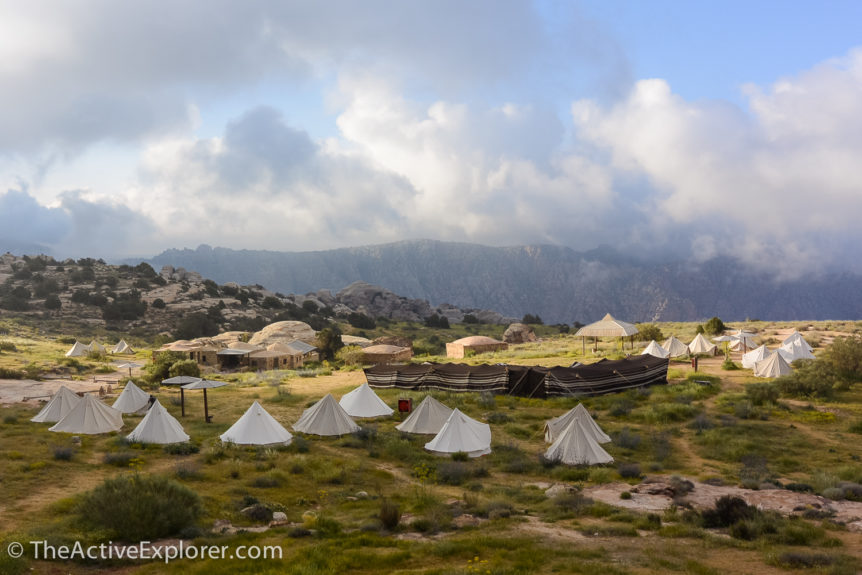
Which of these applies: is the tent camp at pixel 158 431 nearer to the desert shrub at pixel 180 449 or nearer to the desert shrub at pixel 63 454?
the desert shrub at pixel 180 449

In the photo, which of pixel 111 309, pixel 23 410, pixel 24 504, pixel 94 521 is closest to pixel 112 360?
pixel 23 410

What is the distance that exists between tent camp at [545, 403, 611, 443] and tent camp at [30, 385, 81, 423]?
2040 centimetres

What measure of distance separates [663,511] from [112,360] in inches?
1914

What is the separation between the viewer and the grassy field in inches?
433

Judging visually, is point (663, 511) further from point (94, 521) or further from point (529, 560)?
point (94, 521)

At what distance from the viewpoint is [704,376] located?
117 ft

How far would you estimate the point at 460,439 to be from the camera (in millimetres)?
21938

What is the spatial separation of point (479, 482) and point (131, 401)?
19806 mm

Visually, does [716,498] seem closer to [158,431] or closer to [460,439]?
[460,439]

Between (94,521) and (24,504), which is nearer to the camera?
(94,521)

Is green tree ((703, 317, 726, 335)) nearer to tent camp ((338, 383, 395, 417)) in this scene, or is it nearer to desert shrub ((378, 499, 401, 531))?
tent camp ((338, 383, 395, 417))

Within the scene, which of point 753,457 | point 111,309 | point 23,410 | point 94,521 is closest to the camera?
point 94,521

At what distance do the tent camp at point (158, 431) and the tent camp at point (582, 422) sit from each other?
1460 cm

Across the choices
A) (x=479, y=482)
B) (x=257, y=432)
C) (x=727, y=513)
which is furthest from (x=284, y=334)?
(x=727, y=513)
